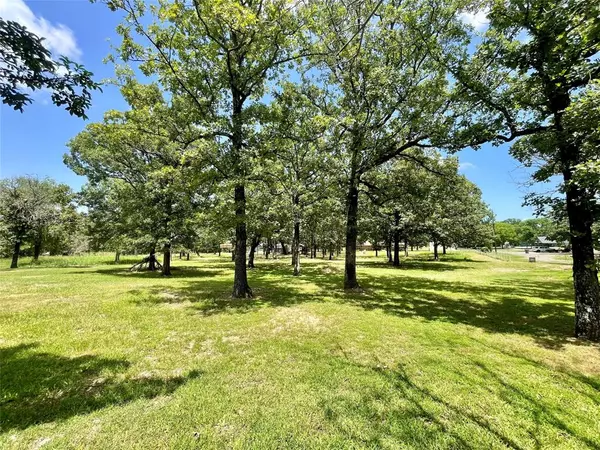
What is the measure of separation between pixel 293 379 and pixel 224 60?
10429mm

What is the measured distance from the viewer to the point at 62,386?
13.0 ft

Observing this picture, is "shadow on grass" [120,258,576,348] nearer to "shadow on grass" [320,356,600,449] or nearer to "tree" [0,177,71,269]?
"shadow on grass" [320,356,600,449]

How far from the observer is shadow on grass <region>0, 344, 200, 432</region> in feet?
11.1

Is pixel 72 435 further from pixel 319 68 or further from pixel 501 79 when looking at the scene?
pixel 319 68

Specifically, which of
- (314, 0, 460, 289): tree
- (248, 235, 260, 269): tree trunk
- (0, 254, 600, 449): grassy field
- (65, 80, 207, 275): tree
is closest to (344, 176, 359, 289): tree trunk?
(314, 0, 460, 289): tree

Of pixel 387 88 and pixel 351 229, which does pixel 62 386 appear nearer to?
pixel 351 229

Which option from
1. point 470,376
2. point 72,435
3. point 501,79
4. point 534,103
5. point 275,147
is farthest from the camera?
point 275,147

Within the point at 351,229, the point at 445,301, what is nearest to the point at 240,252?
the point at 351,229

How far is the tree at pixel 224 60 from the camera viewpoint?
855 cm

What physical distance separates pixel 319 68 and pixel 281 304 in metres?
10.6

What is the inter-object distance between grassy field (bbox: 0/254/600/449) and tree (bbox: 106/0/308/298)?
15.7ft

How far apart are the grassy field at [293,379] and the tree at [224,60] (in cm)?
480

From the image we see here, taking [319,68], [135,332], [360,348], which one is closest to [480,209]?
[319,68]

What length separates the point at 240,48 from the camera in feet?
30.8
